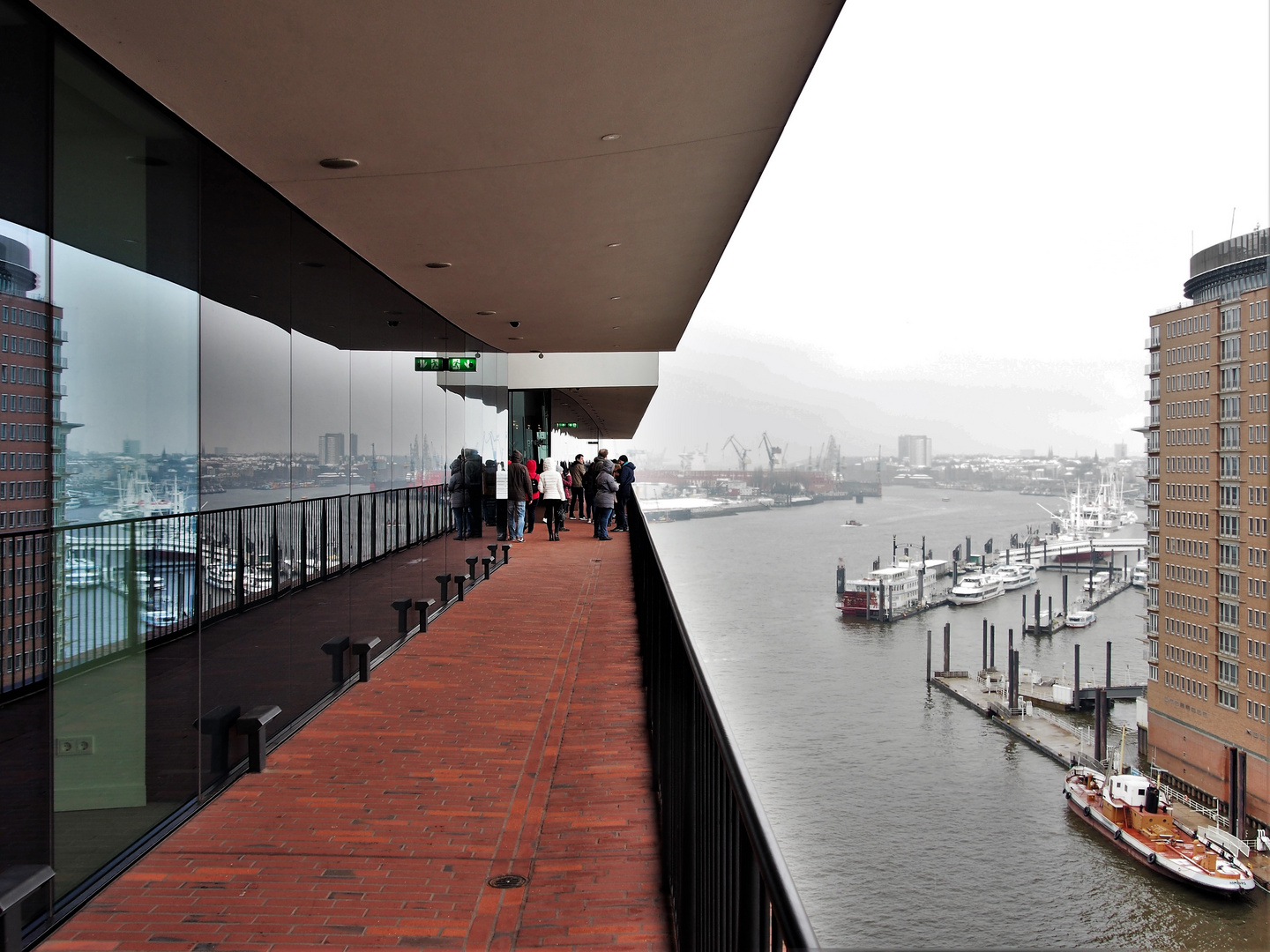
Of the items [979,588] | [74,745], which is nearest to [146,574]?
[74,745]

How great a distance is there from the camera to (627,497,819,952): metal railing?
3.26 feet

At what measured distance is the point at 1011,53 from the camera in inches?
2554

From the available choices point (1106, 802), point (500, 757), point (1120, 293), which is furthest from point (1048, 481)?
point (1120, 293)

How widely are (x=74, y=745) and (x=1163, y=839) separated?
113ft

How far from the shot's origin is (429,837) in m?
3.25

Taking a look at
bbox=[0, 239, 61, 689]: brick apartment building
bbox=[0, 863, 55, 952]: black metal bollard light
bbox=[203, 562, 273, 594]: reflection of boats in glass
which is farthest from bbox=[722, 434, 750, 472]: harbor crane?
bbox=[0, 863, 55, 952]: black metal bollard light

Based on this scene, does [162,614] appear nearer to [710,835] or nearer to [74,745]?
[74,745]

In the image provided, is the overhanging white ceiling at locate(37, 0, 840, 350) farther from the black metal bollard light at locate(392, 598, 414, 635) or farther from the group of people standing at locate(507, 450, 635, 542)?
the group of people standing at locate(507, 450, 635, 542)

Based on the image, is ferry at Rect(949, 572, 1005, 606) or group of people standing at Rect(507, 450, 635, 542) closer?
group of people standing at Rect(507, 450, 635, 542)

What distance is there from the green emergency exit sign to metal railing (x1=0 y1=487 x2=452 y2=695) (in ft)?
7.01

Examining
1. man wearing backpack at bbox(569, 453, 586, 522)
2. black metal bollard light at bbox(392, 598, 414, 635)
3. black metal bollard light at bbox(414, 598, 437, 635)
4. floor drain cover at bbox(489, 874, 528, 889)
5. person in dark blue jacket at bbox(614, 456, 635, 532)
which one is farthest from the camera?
man wearing backpack at bbox(569, 453, 586, 522)

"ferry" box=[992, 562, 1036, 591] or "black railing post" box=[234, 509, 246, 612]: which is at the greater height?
"black railing post" box=[234, 509, 246, 612]

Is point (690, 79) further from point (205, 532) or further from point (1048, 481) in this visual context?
point (1048, 481)

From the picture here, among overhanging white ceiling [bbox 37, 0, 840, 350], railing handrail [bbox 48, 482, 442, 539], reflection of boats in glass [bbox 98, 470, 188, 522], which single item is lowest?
railing handrail [bbox 48, 482, 442, 539]
